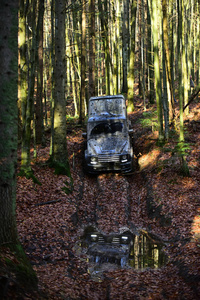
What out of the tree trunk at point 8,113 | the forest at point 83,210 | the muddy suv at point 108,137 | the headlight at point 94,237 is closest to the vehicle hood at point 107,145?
the muddy suv at point 108,137

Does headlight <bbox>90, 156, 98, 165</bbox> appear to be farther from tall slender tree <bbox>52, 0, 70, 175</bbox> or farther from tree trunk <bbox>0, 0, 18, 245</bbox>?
tree trunk <bbox>0, 0, 18, 245</bbox>

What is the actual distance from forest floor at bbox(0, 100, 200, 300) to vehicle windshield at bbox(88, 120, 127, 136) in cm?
178

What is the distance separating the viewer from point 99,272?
20.6 ft

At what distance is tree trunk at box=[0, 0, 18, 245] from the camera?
4344 mm

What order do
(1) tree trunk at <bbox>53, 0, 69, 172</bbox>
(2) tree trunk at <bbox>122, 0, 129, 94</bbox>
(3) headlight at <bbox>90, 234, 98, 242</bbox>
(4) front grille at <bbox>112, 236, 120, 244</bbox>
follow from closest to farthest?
(4) front grille at <bbox>112, 236, 120, 244</bbox> < (3) headlight at <bbox>90, 234, 98, 242</bbox> < (1) tree trunk at <bbox>53, 0, 69, 172</bbox> < (2) tree trunk at <bbox>122, 0, 129, 94</bbox>

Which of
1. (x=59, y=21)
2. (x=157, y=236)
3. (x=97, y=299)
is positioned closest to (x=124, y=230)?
(x=157, y=236)

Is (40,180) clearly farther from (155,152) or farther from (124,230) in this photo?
(155,152)

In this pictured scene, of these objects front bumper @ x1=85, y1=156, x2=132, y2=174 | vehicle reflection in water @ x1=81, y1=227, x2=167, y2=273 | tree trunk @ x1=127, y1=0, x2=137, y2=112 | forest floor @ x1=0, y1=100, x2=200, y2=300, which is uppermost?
tree trunk @ x1=127, y1=0, x2=137, y2=112

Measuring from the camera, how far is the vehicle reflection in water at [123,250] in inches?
261

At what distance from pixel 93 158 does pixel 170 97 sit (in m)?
5.49

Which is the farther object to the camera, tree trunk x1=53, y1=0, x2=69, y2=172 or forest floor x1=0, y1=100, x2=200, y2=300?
tree trunk x1=53, y1=0, x2=69, y2=172

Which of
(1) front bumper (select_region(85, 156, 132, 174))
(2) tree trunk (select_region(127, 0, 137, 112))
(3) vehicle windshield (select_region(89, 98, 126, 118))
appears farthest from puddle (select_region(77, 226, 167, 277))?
(2) tree trunk (select_region(127, 0, 137, 112))

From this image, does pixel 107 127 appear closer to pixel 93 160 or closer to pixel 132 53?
pixel 93 160

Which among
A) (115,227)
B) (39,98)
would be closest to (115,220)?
(115,227)
